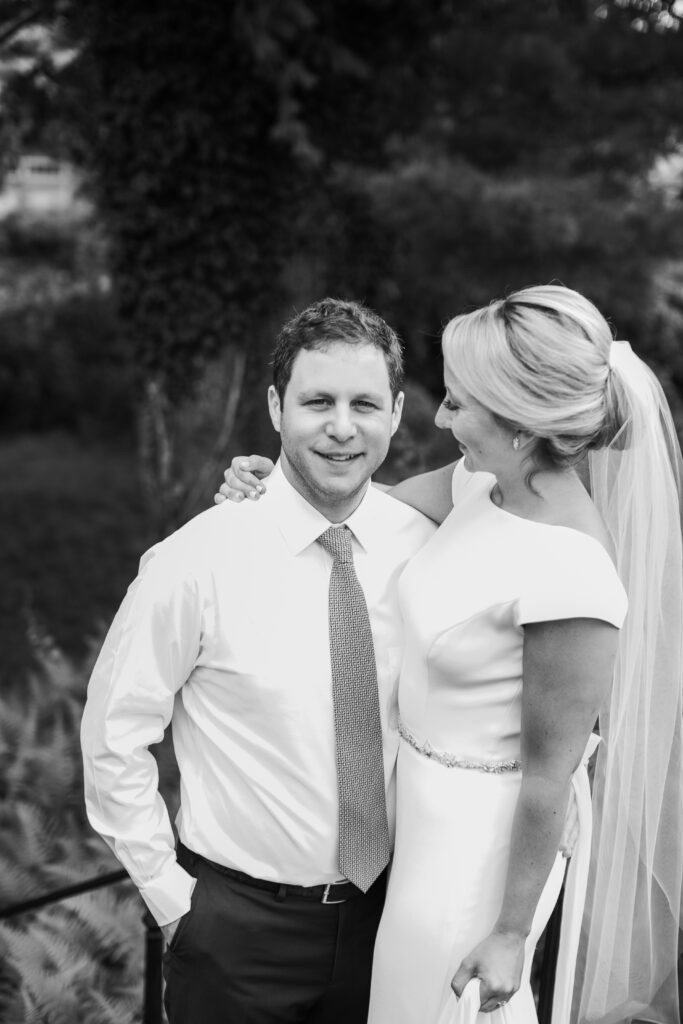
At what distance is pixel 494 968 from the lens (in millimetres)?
1933

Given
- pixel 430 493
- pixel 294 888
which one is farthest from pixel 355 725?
pixel 430 493

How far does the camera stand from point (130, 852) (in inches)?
83.2

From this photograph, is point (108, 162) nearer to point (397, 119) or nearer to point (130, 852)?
point (397, 119)

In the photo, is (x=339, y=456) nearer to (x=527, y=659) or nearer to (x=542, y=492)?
(x=542, y=492)

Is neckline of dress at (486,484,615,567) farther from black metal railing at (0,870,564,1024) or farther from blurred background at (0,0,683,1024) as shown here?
blurred background at (0,0,683,1024)

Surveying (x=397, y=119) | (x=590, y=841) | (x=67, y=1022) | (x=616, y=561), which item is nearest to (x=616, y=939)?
(x=590, y=841)

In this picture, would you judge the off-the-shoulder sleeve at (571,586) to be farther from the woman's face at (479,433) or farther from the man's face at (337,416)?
the man's face at (337,416)

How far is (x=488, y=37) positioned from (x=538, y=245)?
4.27ft

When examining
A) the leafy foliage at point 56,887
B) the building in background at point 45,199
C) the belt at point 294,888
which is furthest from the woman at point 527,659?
the building in background at point 45,199

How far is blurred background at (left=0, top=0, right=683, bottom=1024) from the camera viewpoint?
483cm

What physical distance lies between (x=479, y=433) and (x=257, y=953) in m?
1.14

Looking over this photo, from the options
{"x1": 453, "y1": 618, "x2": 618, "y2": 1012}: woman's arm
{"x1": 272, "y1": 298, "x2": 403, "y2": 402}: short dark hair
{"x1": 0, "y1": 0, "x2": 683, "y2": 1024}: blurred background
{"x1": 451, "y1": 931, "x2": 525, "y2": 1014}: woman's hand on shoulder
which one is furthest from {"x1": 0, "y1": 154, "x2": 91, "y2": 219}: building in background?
{"x1": 451, "y1": 931, "x2": 525, "y2": 1014}: woman's hand on shoulder

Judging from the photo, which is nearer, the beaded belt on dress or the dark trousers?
the beaded belt on dress

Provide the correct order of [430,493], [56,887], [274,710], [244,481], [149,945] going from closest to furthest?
[274,710], [244,481], [430,493], [149,945], [56,887]
